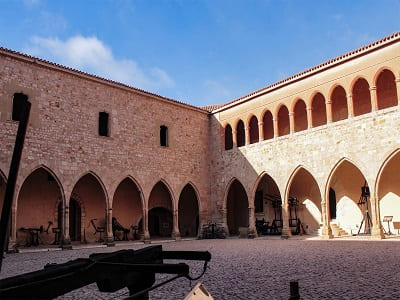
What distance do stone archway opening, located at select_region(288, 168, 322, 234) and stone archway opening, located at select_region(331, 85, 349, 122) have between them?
2.93 metres

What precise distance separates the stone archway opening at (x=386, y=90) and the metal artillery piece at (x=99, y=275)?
16.1 meters

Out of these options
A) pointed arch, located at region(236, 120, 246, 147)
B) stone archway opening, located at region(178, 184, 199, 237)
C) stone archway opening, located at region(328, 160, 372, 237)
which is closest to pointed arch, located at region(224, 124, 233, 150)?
pointed arch, located at region(236, 120, 246, 147)

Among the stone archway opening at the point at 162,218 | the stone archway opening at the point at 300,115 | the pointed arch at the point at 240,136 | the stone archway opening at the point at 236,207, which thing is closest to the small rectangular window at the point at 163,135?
the stone archway opening at the point at 162,218

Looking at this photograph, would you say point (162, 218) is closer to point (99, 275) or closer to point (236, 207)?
point (236, 207)

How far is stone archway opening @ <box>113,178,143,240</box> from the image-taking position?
19.6 meters

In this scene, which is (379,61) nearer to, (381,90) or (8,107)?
(381,90)

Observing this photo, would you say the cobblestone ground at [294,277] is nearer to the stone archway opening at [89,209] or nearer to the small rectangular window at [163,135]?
the stone archway opening at [89,209]

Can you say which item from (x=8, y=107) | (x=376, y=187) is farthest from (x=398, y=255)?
(x=8, y=107)

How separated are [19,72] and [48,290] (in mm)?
14407

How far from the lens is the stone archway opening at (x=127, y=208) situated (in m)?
19.6

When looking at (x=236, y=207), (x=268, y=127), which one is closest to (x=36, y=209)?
(x=236, y=207)

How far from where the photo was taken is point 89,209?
60.6 ft

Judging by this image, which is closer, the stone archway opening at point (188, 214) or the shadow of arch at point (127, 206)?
the shadow of arch at point (127, 206)

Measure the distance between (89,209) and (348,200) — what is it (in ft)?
37.6
